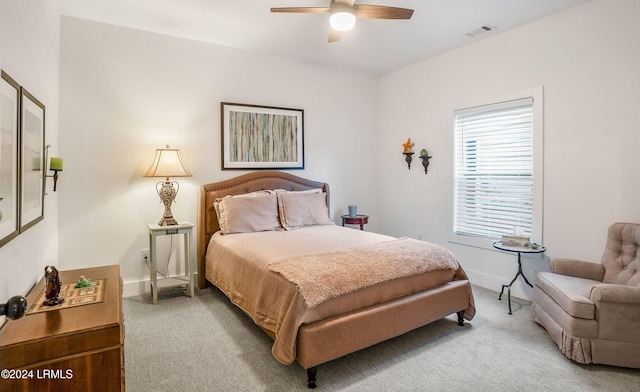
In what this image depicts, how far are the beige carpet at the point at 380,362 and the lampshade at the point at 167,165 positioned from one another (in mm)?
1391

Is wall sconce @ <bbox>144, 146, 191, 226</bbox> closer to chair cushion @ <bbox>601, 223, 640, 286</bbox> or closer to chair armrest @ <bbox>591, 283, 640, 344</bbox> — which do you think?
chair armrest @ <bbox>591, 283, 640, 344</bbox>

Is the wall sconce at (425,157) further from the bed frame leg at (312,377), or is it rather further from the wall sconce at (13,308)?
the wall sconce at (13,308)

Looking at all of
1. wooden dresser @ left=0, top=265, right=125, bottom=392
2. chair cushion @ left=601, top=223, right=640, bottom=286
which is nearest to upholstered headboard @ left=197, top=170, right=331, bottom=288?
wooden dresser @ left=0, top=265, right=125, bottom=392

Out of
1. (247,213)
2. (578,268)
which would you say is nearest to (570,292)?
(578,268)

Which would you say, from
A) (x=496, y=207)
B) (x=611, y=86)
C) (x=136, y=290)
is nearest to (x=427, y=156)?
(x=496, y=207)

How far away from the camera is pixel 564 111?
3.37m

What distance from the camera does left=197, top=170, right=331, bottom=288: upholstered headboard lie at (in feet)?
12.9

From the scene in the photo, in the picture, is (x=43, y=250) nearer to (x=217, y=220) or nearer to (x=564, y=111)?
(x=217, y=220)

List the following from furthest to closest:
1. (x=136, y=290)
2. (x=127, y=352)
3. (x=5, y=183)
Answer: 1. (x=136, y=290)
2. (x=127, y=352)
3. (x=5, y=183)

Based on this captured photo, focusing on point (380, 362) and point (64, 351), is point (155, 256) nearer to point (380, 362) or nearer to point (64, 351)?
point (64, 351)

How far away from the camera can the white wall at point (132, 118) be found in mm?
3453

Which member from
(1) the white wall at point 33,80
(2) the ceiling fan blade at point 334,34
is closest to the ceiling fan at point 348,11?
(2) the ceiling fan blade at point 334,34

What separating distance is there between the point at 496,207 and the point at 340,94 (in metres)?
2.63

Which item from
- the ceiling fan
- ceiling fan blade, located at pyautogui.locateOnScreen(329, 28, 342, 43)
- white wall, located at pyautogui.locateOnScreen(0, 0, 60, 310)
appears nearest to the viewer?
white wall, located at pyautogui.locateOnScreen(0, 0, 60, 310)
